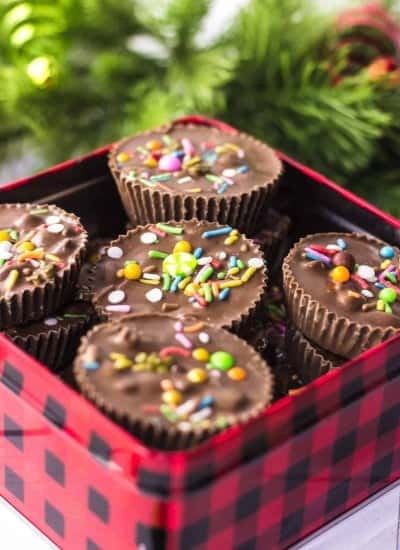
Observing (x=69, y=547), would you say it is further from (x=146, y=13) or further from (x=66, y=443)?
(x=146, y=13)

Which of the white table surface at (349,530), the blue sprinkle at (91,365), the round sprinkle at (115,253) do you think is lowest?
the white table surface at (349,530)

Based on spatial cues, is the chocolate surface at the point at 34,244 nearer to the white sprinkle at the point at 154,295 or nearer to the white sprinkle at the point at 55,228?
the white sprinkle at the point at 55,228

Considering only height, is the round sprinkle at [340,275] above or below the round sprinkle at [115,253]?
above

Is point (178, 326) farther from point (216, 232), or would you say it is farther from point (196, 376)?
point (216, 232)

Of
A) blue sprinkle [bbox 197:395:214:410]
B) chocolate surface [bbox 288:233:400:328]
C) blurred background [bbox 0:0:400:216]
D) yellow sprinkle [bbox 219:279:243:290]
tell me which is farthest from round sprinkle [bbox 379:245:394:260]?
blurred background [bbox 0:0:400:216]

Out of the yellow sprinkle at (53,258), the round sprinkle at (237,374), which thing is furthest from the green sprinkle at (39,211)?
the round sprinkle at (237,374)

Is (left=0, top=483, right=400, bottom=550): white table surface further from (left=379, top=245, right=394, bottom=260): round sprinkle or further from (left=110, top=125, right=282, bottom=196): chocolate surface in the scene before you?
(left=110, top=125, right=282, bottom=196): chocolate surface
